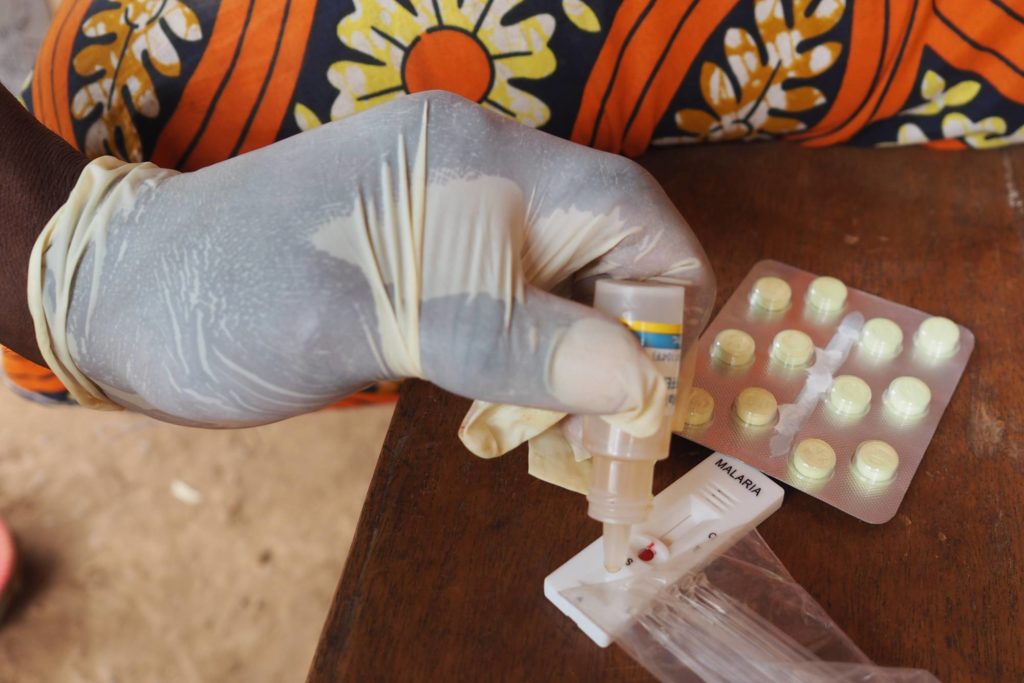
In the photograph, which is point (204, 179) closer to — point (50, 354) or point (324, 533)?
point (50, 354)

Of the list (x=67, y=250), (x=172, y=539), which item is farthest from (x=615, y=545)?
(x=172, y=539)

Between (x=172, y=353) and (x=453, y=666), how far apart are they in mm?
214

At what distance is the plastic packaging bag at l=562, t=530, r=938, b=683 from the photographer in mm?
433

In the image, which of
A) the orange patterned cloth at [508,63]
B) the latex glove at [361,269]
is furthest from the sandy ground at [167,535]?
the latex glove at [361,269]

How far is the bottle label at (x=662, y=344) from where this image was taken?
1.44 feet

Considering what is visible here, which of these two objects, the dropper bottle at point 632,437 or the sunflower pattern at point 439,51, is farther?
the sunflower pattern at point 439,51

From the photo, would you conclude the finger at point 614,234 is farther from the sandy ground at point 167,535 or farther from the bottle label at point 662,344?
the sandy ground at point 167,535

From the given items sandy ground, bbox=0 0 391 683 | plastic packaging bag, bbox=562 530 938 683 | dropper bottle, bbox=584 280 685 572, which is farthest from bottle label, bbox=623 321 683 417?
sandy ground, bbox=0 0 391 683

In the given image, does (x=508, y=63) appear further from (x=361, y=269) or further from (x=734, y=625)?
(x=734, y=625)

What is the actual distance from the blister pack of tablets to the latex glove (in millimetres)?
102

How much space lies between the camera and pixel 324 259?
42 cm

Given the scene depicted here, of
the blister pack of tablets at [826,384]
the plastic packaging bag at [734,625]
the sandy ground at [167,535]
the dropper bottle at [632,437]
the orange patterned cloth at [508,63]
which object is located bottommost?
the sandy ground at [167,535]

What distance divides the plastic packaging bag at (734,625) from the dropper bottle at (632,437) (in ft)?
0.12

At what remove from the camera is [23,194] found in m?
0.51
